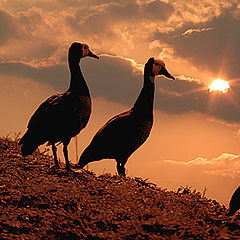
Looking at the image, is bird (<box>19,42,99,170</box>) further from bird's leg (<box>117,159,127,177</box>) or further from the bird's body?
the bird's body

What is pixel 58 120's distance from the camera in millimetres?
7633

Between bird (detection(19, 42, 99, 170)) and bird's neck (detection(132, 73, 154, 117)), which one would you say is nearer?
bird (detection(19, 42, 99, 170))

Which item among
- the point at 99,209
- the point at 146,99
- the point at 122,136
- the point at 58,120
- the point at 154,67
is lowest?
the point at 99,209

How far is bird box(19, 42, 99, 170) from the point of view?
25.1 ft

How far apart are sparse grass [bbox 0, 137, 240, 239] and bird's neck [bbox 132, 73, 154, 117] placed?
4.29ft

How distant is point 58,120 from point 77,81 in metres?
0.98

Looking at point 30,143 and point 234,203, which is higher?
point 30,143

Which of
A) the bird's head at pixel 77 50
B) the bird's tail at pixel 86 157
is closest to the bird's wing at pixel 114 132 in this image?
the bird's tail at pixel 86 157

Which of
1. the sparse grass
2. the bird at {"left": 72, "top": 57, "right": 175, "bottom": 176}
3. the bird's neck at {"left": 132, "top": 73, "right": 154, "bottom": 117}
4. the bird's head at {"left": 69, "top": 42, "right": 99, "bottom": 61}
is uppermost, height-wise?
the bird's head at {"left": 69, "top": 42, "right": 99, "bottom": 61}

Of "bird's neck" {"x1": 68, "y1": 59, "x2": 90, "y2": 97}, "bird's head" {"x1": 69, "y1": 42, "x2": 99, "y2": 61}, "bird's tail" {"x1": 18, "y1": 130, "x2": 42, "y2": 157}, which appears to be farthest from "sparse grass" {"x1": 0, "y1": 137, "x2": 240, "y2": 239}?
"bird's head" {"x1": 69, "y1": 42, "x2": 99, "y2": 61}

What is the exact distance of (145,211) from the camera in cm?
516

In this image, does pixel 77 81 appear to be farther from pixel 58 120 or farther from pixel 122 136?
pixel 122 136

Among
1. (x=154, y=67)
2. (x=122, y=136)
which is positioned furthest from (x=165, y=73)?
(x=122, y=136)

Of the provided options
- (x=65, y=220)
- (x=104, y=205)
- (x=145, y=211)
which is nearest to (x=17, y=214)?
(x=65, y=220)
